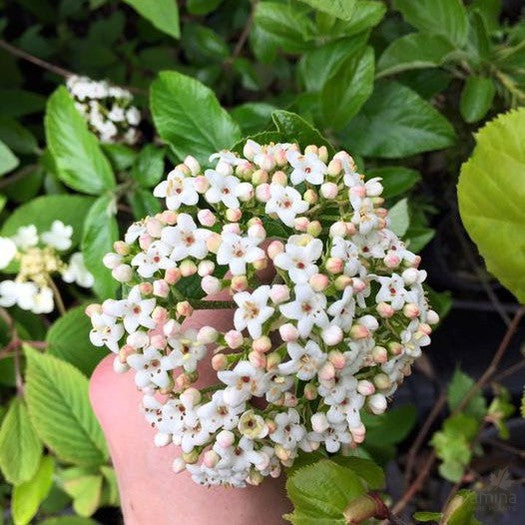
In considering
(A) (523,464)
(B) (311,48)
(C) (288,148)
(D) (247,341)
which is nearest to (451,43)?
(B) (311,48)

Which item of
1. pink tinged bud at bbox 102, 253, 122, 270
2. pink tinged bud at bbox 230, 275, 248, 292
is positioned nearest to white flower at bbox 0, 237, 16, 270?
pink tinged bud at bbox 102, 253, 122, 270

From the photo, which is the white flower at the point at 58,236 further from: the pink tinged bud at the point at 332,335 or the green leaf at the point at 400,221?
the pink tinged bud at the point at 332,335

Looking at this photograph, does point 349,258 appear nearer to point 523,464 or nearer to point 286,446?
point 286,446

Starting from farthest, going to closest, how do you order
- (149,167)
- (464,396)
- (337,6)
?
(464,396)
(149,167)
(337,6)

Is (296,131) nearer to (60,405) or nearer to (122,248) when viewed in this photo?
(122,248)

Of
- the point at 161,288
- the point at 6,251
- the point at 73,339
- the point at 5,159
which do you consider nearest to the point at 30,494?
the point at 73,339

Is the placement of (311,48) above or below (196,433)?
above

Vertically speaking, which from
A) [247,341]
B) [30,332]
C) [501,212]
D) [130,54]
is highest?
[501,212]
